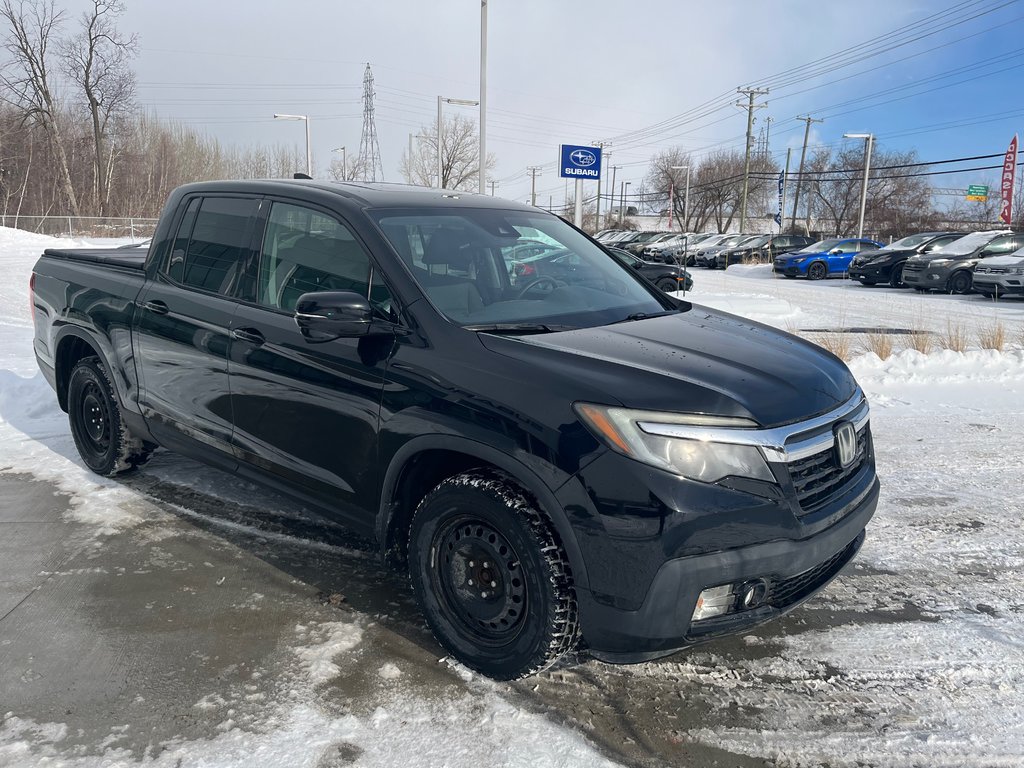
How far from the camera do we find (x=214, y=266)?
13.9ft

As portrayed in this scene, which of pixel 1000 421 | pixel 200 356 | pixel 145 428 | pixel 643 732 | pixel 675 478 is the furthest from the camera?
pixel 1000 421

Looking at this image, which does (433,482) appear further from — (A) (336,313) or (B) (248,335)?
(B) (248,335)

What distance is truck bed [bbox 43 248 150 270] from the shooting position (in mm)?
4953

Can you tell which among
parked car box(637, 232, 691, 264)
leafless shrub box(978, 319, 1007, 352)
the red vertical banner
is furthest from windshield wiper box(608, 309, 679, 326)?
the red vertical banner

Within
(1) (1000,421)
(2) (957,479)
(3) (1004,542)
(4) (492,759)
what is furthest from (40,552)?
(1) (1000,421)

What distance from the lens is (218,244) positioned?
4.27 meters

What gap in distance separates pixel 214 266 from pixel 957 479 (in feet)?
15.7

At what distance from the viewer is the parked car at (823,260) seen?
29.0 metres

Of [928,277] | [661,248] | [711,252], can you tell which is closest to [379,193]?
[928,277]

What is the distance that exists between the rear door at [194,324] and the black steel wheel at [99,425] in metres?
0.51

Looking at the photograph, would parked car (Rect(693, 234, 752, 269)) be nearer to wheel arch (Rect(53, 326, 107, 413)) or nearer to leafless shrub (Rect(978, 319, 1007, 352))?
leafless shrub (Rect(978, 319, 1007, 352))

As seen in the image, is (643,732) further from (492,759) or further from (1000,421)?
(1000,421)

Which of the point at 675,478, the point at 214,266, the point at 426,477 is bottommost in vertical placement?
the point at 426,477

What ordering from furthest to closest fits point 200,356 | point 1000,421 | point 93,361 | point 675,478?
point 1000,421 → point 93,361 → point 200,356 → point 675,478
